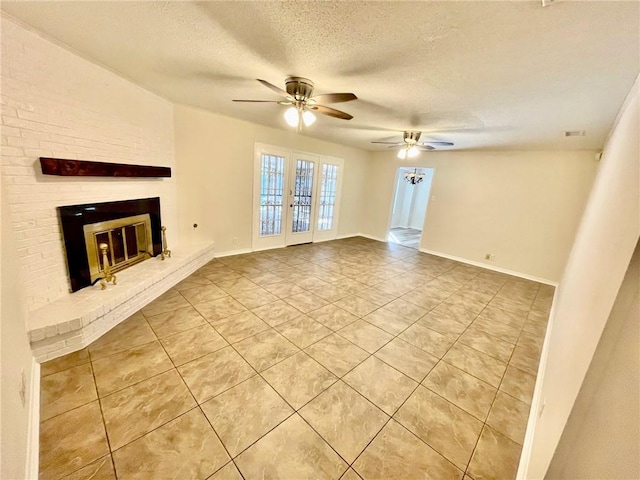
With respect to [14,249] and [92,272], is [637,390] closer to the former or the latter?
[14,249]

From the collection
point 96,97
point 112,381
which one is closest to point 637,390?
point 112,381

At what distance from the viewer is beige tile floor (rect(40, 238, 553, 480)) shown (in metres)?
1.33

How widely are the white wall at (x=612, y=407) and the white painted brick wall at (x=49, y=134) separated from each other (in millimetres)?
3096

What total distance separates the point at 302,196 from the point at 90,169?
361 cm

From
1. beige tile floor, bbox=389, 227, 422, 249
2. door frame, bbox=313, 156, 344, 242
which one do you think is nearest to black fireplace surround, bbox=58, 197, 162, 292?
door frame, bbox=313, 156, 344, 242

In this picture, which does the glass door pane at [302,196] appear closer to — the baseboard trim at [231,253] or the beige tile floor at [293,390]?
the baseboard trim at [231,253]

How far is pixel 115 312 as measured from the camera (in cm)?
227

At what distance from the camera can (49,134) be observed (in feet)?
6.44

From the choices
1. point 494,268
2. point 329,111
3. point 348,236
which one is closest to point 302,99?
point 329,111

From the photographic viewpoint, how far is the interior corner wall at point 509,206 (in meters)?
4.11

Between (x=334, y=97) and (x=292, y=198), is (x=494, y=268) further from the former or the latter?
(x=334, y=97)

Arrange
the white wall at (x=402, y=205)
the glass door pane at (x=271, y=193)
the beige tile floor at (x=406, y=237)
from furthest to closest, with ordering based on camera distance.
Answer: the white wall at (x=402, y=205)
the beige tile floor at (x=406, y=237)
the glass door pane at (x=271, y=193)

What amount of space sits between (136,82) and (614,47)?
4.03 meters

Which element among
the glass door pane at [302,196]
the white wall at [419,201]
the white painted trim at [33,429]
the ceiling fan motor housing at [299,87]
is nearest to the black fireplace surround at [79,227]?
the white painted trim at [33,429]
